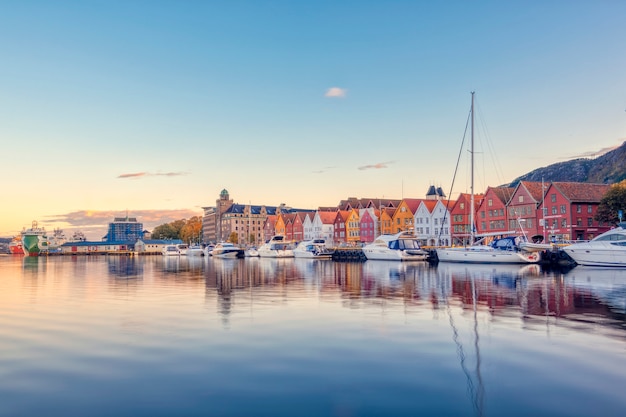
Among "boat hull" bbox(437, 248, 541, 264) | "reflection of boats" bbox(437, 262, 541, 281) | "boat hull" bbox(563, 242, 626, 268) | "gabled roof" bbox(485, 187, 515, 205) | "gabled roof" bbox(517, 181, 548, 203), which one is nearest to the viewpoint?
"reflection of boats" bbox(437, 262, 541, 281)

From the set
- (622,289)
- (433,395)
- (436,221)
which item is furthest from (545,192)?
(433,395)

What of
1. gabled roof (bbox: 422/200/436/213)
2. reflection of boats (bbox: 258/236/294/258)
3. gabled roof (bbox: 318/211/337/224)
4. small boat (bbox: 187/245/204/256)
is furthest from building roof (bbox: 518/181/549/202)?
small boat (bbox: 187/245/204/256)

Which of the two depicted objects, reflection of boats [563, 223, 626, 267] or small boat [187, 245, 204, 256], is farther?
small boat [187, 245, 204, 256]

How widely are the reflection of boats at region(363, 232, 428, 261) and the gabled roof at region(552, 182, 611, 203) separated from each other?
1023 inches

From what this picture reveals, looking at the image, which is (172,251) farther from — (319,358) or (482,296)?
(319,358)

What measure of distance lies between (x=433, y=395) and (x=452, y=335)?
6291 mm

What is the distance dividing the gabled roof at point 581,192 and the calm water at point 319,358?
61.5 meters

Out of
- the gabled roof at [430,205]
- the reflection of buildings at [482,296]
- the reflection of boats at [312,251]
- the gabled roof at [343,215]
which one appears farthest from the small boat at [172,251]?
the reflection of buildings at [482,296]

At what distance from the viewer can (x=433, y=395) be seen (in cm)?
1032

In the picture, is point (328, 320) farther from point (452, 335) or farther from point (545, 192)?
point (545, 192)

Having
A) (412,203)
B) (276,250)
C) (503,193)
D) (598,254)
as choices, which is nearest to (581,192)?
(503,193)

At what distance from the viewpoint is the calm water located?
995 cm

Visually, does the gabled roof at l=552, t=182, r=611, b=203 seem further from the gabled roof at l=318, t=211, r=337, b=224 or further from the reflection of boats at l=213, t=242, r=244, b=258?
the gabled roof at l=318, t=211, r=337, b=224

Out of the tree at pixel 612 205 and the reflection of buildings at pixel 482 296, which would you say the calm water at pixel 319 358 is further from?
the tree at pixel 612 205
